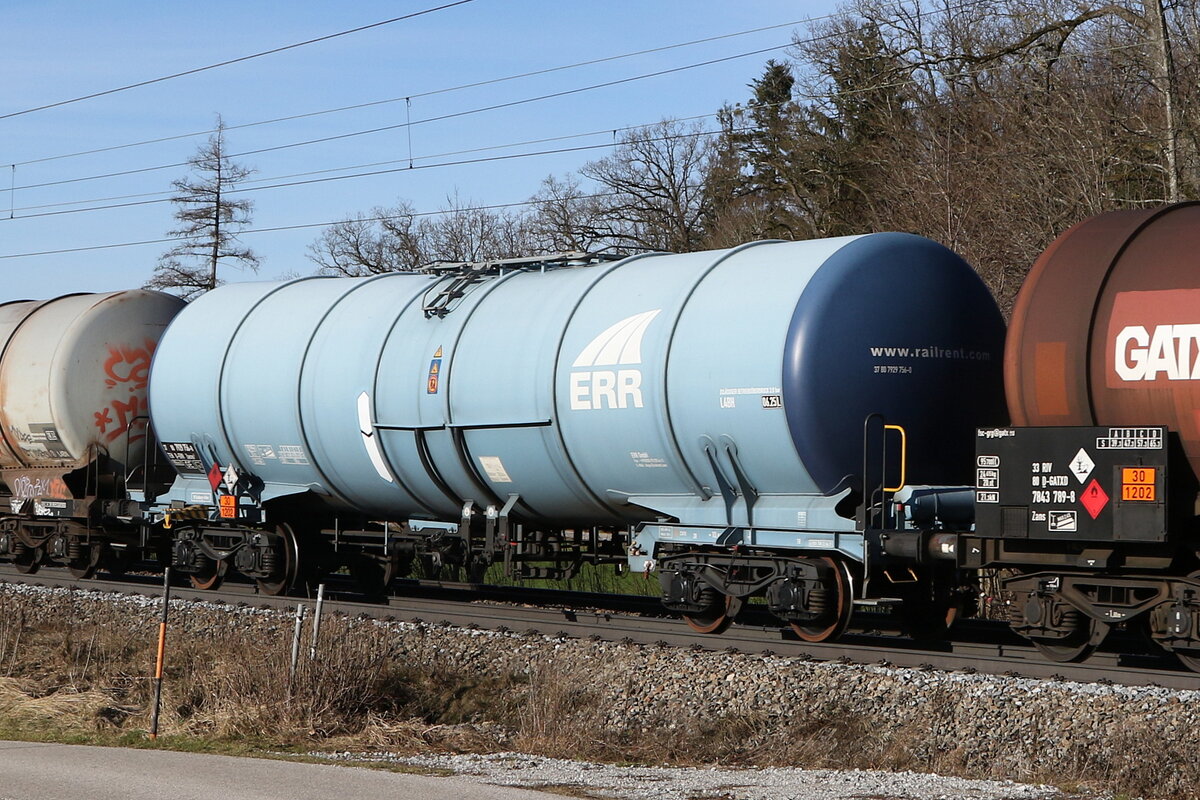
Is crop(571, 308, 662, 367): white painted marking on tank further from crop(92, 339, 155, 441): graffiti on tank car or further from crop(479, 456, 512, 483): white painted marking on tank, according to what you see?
crop(92, 339, 155, 441): graffiti on tank car

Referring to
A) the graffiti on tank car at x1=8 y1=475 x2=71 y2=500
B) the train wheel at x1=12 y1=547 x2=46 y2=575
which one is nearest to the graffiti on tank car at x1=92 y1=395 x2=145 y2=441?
the graffiti on tank car at x1=8 y1=475 x2=71 y2=500

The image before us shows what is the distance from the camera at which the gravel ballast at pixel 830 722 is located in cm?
862

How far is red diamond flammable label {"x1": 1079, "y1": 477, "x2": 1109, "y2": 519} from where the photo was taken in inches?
408

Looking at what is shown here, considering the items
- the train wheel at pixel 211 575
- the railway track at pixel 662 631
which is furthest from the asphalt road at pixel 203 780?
the train wheel at pixel 211 575

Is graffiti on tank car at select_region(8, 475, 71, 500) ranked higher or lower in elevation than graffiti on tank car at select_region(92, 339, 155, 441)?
lower

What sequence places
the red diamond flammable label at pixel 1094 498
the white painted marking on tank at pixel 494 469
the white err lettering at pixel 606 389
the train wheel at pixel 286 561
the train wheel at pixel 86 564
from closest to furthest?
the red diamond flammable label at pixel 1094 498 < the white err lettering at pixel 606 389 < the white painted marking on tank at pixel 494 469 < the train wheel at pixel 286 561 < the train wheel at pixel 86 564

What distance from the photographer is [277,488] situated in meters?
16.9

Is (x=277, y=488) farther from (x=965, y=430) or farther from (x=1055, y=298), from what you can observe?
(x=1055, y=298)

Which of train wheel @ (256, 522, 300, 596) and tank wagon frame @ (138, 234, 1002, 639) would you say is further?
train wheel @ (256, 522, 300, 596)

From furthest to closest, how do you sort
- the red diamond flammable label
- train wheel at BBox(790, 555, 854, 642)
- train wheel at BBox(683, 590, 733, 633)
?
train wheel at BBox(683, 590, 733, 633) < train wheel at BBox(790, 555, 854, 642) < the red diamond flammable label

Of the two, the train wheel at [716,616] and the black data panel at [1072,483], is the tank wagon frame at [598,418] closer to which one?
the train wheel at [716,616]

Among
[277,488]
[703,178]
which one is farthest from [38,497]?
[703,178]

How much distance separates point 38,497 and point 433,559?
688 cm

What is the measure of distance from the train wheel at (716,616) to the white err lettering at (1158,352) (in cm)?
440
